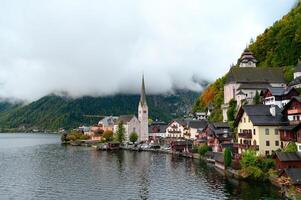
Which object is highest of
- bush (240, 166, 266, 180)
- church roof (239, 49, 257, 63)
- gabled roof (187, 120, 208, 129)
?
church roof (239, 49, 257, 63)

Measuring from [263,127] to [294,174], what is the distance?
1617cm

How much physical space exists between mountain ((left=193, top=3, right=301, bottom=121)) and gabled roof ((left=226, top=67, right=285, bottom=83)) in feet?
8.51

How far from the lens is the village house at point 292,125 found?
62.6 metres

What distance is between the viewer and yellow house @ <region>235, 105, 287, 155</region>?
69.1 m

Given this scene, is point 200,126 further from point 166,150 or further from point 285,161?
point 285,161

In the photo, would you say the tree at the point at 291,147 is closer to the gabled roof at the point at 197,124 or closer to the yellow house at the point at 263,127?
the yellow house at the point at 263,127

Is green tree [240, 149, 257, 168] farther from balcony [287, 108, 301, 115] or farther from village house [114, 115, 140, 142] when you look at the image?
village house [114, 115, 140, 142]

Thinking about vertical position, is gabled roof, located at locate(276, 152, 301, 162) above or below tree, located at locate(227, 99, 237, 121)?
below

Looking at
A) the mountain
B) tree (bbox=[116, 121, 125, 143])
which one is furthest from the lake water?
tree (bbox=[116, 121, 125, 143])

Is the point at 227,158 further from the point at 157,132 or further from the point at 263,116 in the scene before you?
the point at 157,132

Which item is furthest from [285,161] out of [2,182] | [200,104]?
[200,104]

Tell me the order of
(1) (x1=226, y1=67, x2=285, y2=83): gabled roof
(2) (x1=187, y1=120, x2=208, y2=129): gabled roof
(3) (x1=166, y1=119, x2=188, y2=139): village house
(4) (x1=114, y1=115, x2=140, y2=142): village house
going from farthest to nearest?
(4) (x1=114, y1=115, x2=140, y2=142): village house → (3) (x1=166, y1=119, x2=188, y2=139): village house → (2) (x1=187, y1=120, x2=208, y2=129): gabled roof → (1) (x1=226, y1=67, x2=285, y2=83): gabled roof

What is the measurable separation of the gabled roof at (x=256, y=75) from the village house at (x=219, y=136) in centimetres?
2084

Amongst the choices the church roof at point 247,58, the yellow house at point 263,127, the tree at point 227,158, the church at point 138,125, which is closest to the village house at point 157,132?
the church at point 138,125
